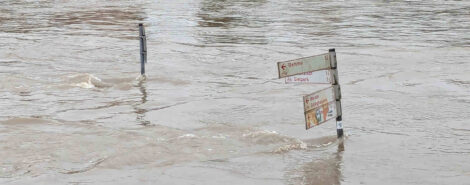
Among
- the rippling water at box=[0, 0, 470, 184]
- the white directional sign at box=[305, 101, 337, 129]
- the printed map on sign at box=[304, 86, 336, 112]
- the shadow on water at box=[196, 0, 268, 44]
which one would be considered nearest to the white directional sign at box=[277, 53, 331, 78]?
the printed map on sign at box=[304, 86, 336, 112]

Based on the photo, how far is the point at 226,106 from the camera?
11.9 meters

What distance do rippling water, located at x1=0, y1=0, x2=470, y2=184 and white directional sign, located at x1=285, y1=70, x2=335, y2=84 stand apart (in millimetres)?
780

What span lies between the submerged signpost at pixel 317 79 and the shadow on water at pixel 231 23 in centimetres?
1112

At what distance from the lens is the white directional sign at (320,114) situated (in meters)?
8.59

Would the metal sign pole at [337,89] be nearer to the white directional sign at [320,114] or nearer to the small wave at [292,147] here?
the white directional sign at [320,114]

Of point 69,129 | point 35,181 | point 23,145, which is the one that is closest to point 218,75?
point 69,129

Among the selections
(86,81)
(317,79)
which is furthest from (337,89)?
(86,81)

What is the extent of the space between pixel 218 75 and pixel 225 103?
296cm

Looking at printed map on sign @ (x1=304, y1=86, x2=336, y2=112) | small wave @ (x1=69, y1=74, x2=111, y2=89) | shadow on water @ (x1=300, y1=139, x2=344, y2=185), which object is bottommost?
shadow on water @ (x1=300, y1=139, x2=344, y2=185)

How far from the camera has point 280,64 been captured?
8.47 meters

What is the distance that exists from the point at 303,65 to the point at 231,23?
17269mm

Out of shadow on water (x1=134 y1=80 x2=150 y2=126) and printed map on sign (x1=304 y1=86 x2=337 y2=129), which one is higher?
printed map on sign (x1=304 y1=86 x2=337 y2=129)

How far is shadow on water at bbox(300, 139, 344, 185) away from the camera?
7.88m

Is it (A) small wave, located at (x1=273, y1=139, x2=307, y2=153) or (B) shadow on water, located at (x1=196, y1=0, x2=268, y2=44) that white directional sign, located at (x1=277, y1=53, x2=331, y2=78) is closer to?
(A) small wave, located at (x1=273, y1=139, x2=307, y2=153)
